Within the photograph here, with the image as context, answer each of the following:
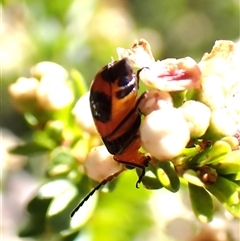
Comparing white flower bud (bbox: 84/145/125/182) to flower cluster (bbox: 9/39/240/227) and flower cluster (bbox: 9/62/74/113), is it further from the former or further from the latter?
flower cluster (bbox: 9/62/74/113)

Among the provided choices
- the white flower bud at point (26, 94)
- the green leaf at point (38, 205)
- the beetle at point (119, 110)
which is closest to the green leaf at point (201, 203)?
the beetle at point (119, 110)

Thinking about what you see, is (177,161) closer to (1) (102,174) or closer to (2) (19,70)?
(1) (102,174)

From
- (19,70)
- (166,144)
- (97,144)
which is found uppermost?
(166,144)

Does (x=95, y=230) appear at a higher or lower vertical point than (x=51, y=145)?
lower

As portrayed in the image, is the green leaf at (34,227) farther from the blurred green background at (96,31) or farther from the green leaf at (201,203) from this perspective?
the green leaf at (201,203)

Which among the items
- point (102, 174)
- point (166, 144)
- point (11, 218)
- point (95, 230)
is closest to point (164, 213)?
point (95, 230)

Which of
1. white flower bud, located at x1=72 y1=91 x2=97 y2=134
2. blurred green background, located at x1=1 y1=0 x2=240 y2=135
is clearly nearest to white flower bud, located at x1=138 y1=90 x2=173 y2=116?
white flower bud, located at x1=72 y1=91 x2=97 y2=134
